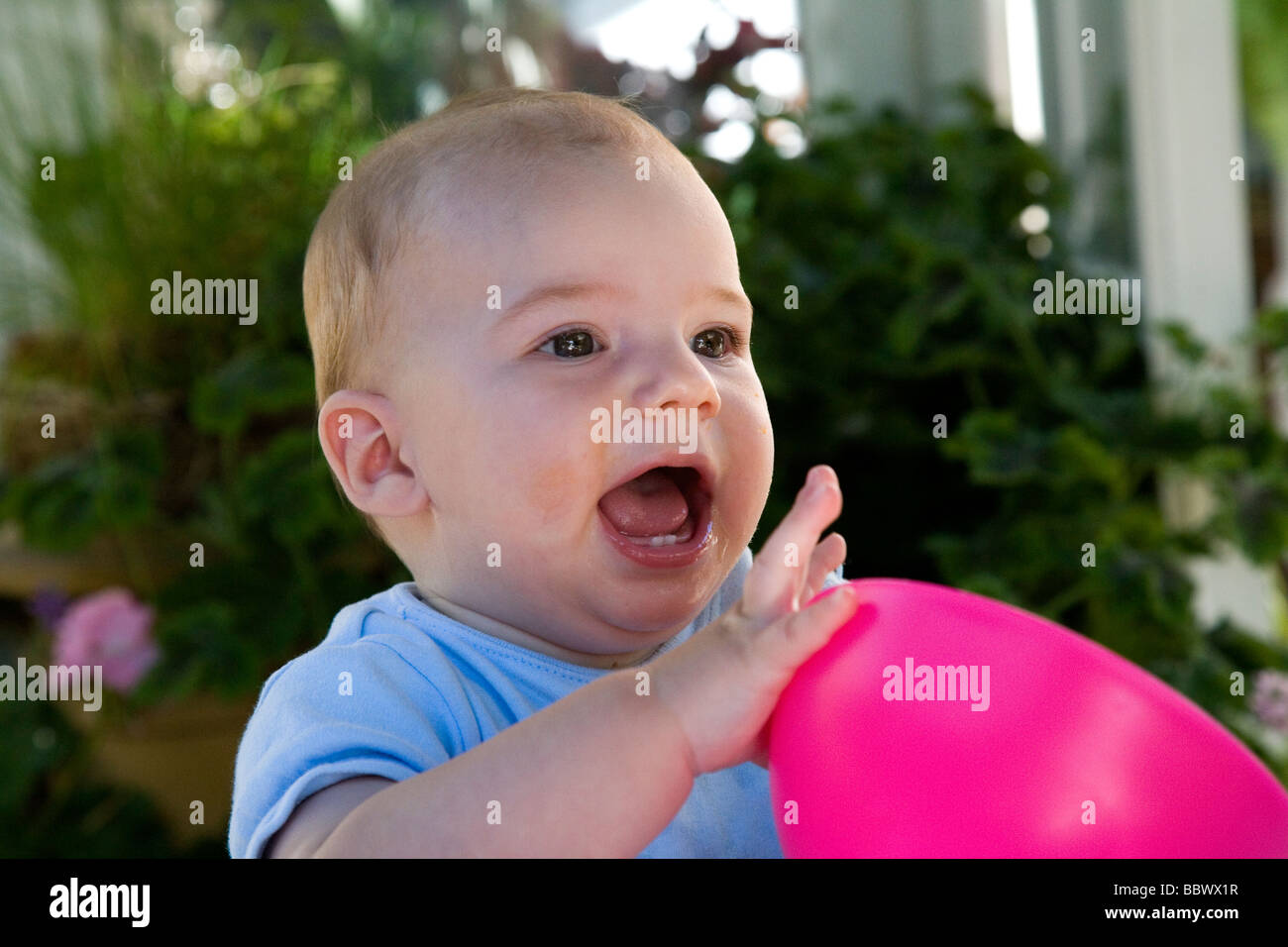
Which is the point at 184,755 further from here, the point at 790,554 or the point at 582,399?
the point at 790,554

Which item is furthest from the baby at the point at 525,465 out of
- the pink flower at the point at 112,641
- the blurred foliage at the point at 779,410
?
the pink flower at the point at 112,641

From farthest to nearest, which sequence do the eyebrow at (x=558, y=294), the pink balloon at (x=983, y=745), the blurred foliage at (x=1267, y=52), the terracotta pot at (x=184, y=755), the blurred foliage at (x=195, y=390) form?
the blurred foliage at (x=1267, y=52)
the terracotta pot at (x=184, y=755)
the blurred foliage at (x=195, y=390)
the eyebrow at (x=558, y=294)
the pink balloon at (x=983, y=745)

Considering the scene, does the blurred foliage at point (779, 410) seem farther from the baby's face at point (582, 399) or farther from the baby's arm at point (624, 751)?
the baby's arm at point (624, 751)

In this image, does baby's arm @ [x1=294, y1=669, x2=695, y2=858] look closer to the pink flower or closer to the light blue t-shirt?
the light blue t-shirt

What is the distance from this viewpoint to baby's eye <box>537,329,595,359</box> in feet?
2.35

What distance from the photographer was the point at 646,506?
731mm

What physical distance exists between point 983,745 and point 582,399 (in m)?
0.28

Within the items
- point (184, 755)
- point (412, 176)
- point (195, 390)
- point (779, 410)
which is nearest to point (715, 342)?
point (412, 176)

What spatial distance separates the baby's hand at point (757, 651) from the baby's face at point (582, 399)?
13 cm

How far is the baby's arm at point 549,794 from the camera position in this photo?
564mm

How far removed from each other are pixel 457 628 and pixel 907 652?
290 millimetres

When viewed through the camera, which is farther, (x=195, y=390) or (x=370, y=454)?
(x=195, y=390)

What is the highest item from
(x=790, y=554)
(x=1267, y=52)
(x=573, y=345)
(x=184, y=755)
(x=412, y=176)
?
(x=1267, y=52)

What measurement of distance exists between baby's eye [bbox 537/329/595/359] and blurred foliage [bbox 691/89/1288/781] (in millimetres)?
911
